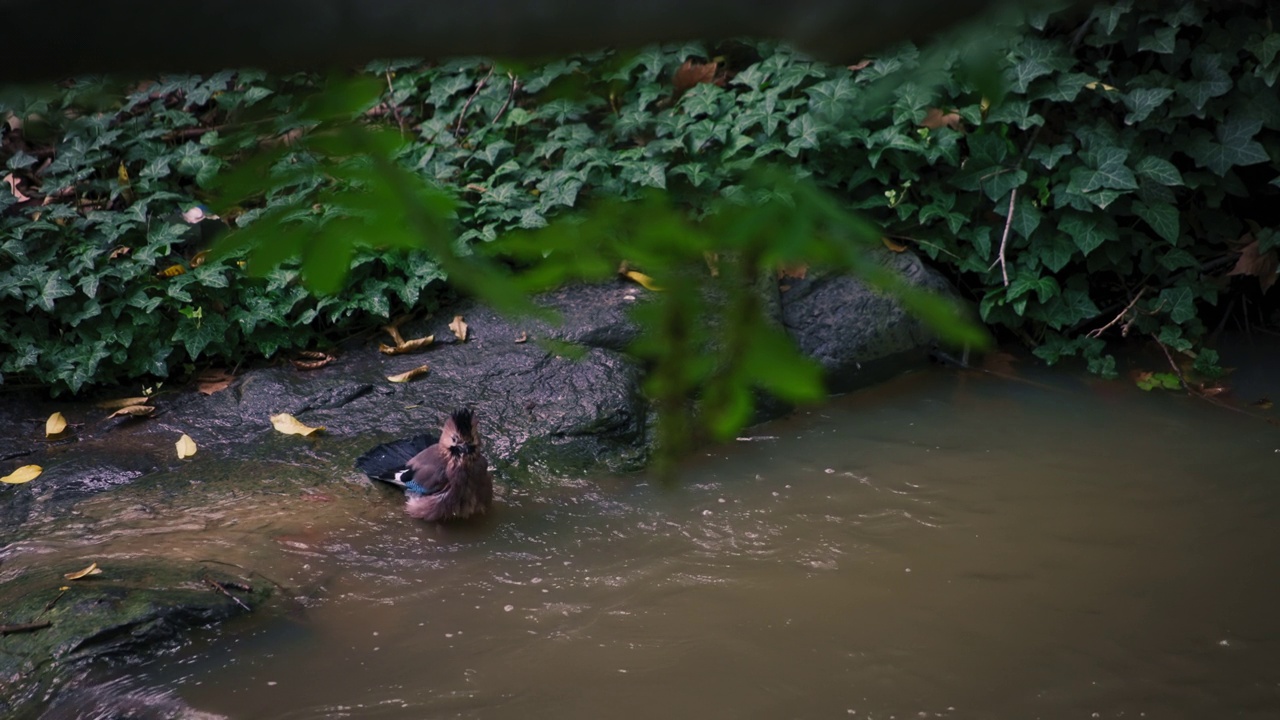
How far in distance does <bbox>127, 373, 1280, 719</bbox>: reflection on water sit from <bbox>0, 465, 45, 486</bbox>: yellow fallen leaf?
4.64 ft

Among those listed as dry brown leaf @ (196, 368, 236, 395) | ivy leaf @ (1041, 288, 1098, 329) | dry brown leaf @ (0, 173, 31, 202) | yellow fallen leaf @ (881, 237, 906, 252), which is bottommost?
dry brown leaf @ (196, 368, 236, 395)

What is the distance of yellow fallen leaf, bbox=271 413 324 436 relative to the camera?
5156mm

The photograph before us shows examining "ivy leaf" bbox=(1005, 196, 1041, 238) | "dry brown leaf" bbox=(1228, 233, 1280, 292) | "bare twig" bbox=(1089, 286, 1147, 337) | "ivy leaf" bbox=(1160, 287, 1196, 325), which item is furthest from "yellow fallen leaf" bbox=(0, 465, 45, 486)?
"dry brown leaf" bbox=(1228, 233, 1280, 292)

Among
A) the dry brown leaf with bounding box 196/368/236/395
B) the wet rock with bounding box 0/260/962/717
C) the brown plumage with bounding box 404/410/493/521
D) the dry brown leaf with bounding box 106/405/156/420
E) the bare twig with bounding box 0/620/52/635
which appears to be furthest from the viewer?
the dry brown leaf with bounding box 196/368/236/395

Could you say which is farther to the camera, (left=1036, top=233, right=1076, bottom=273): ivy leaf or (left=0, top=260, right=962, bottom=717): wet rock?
(left=1036, top=233, right=1076, bottom=273): ivy leaf

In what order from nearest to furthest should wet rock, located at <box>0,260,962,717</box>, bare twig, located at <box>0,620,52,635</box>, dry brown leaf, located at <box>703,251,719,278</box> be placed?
dry brown leaf, located at <box>703,251,719,278</box> < bare twig, located at <box>0,620,52,635</box> < wet rock, located at <box>0,260,962,717</box>

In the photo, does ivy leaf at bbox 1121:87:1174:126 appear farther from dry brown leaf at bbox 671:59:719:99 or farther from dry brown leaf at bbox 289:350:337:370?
dry brown leaf at bbox 289:350:337:370

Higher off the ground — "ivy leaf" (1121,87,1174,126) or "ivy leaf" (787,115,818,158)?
"ivy leaf" (1121,87,1174,126)

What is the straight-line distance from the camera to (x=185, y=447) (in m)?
5.00

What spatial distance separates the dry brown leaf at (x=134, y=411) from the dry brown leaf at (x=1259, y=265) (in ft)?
21.5

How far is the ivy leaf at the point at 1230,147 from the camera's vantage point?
20.2 ft

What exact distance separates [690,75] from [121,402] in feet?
13.2

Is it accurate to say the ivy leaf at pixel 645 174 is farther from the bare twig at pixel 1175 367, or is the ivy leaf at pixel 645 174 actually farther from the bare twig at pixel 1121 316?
the bare twig at pixel 1175 367

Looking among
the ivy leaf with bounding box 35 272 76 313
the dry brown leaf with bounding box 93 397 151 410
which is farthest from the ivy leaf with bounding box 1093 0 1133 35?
the ivy leaf with bounding box 35 272 76 313
